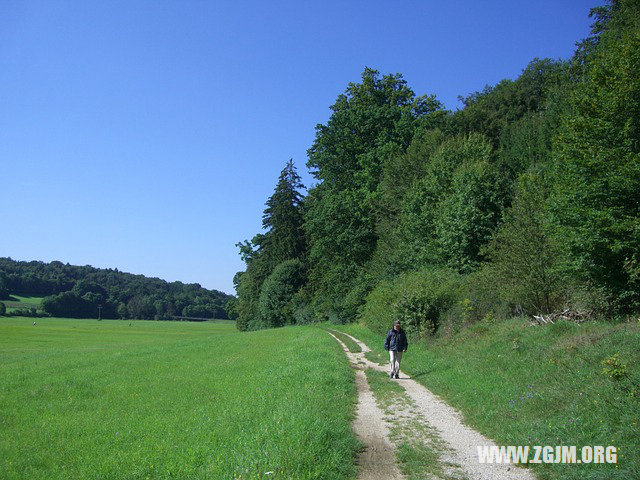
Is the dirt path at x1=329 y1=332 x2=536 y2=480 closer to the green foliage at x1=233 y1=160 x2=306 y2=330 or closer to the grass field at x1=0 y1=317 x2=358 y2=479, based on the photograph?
the grass field at x1=0 y1=317 x2=358 y2=479

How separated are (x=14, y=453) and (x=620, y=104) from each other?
2009cm

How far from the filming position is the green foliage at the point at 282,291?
6462 centimetres

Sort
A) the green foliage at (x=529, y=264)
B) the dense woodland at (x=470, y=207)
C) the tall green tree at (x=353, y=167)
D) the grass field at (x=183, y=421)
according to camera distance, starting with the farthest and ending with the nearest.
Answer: the tall green tree at (x=353, y=167) < the green foliage at (x=529, y=264) < the dense woodland at (x=470, y=207) < the grass field at (x=183, y=421)

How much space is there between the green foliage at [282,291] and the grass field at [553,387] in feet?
154

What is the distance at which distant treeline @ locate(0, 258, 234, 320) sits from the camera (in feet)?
476

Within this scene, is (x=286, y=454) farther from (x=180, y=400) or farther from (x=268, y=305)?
(x=268, y=305)

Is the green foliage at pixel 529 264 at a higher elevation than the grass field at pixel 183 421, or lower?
higher

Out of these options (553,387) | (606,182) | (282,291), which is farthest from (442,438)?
(282,291)

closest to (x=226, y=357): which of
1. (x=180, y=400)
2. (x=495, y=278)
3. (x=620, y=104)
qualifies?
(x=180, y=400)

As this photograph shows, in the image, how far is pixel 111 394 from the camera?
1761 cm

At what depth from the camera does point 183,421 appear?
12.5 metres

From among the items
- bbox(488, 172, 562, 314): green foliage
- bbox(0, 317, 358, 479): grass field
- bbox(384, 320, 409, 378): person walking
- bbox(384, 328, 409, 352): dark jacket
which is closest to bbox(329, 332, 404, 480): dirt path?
bbox(0, 317, 358, 479): grass field

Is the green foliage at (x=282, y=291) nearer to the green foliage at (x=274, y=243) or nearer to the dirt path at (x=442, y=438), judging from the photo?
the green foliage at (x=274, y=243)

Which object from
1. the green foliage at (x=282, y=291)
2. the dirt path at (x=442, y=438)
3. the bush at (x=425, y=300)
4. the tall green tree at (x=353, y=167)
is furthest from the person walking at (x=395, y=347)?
the green foliage at (x=282, y=291)
